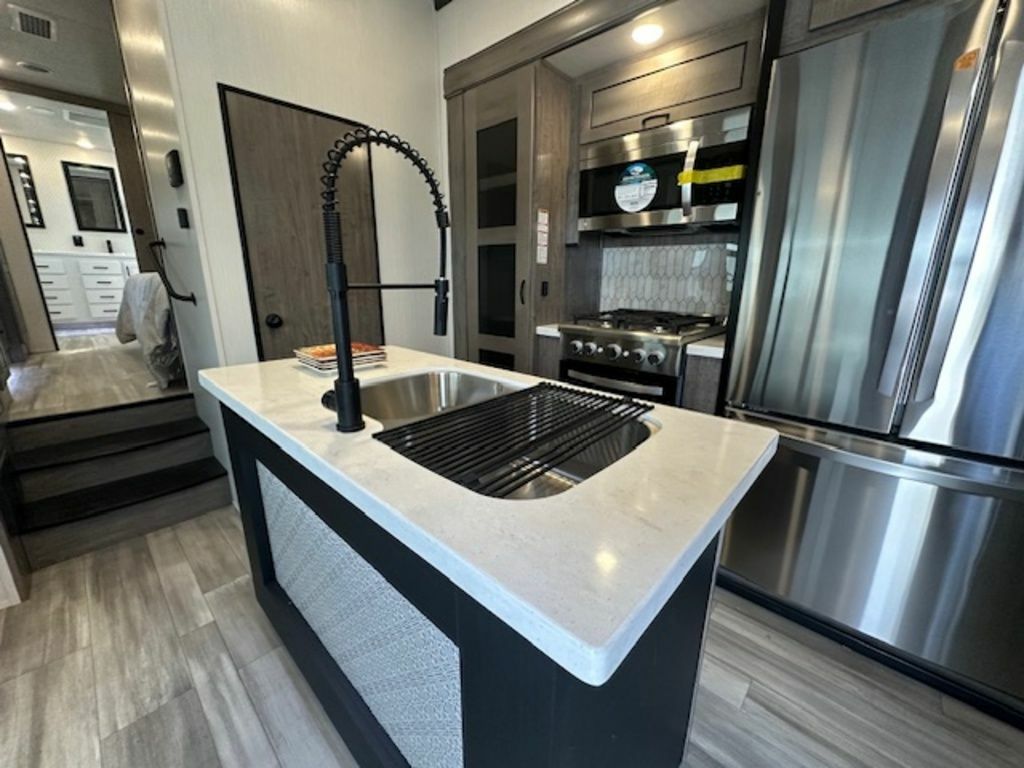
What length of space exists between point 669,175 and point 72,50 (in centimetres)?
485

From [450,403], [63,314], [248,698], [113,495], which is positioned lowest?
[248,698]

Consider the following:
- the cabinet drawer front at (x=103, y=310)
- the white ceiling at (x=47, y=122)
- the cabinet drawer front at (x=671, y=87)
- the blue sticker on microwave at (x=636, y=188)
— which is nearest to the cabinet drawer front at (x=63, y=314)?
the cabinet drawer front at (x=103, y=310)

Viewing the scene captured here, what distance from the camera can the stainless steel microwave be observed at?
1.78 metres

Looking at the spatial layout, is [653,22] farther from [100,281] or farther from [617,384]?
[100,281]

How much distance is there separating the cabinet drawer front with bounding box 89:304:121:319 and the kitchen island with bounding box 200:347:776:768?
23.6 feet

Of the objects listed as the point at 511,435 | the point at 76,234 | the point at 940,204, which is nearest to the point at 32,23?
the point at 76,234

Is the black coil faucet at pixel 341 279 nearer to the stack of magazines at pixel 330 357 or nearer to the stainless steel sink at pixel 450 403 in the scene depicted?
the stainless steel sink at pixel 450 403

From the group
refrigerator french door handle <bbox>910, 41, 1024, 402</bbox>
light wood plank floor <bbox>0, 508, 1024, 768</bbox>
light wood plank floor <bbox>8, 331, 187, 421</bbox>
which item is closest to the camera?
refrigerator french door handle <bbox>910, 41, 1024, 402</bbox>

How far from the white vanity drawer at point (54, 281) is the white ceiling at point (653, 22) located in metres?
7.37

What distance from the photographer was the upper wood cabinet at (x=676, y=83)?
1722 millimetres

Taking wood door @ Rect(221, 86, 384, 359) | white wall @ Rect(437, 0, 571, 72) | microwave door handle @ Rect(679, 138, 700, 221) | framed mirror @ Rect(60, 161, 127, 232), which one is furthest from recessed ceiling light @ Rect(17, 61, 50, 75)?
microwave door handle @ Rect(679, 138, 700, 221)

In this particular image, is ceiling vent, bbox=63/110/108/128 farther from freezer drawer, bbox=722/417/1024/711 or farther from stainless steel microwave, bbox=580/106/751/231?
freezer drawer, bbox=722/417/1024/711

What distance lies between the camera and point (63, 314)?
19.2ft

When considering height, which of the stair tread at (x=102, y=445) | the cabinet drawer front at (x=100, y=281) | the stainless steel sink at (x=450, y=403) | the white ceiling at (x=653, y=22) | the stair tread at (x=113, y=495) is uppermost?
the white ceiling at (x=653, y=22)
